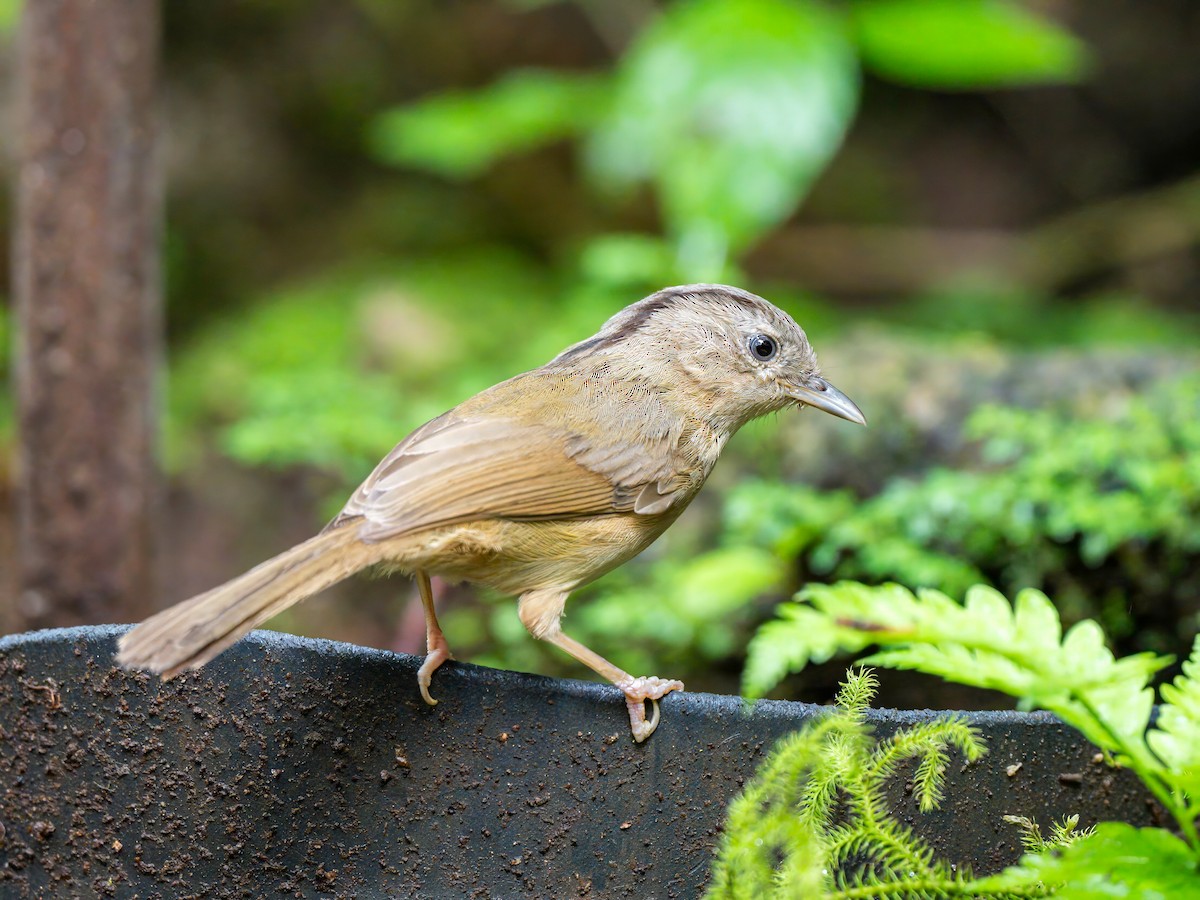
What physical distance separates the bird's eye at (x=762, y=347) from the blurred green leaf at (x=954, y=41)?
273cm

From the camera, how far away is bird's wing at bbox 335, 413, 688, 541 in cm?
254

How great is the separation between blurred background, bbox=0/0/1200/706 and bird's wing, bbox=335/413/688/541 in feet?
1.78

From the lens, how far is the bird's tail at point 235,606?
197 cm

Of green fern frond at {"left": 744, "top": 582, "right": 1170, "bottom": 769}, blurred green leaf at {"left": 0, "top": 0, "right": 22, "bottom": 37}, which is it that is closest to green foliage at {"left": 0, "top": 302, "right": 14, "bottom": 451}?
blurred green leaf at {"left": 0, "top": 0, "right": 22, "bottom": 37}

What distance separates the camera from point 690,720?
→ 2139 mm

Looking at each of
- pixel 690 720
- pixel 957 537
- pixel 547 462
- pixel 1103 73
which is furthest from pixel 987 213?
pixel 690 720

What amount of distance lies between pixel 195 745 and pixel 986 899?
135 centimetres

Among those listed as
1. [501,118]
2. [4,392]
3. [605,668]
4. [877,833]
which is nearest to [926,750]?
[877,833]

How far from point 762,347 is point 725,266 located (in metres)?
1.83

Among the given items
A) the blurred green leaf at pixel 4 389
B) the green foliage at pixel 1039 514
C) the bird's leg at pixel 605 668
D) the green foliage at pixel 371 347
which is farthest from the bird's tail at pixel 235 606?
the blurred green leaf at pixel 4 389

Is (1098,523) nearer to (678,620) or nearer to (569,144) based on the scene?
(678,620)

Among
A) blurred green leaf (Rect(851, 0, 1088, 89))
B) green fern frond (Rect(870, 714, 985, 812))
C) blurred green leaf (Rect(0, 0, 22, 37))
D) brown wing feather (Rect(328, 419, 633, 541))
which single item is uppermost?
blurred green leaf (Rect(851, 0, 1088, 89))

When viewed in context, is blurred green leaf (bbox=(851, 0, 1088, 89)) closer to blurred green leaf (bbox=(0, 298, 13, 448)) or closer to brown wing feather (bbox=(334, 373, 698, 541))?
brown wing feather (bbox=(334, 373, 698, 541))

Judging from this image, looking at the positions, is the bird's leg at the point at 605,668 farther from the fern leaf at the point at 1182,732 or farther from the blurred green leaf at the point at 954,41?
the blurred green leaf at the point at 954,41
